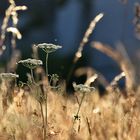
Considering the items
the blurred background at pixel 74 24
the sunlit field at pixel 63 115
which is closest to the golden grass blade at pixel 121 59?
the sunlit field at pixel 63 115

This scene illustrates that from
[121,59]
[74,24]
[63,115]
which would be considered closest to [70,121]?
[63,115]

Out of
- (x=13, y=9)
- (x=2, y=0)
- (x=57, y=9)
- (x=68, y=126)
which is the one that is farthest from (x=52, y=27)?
(x=68, y=126)

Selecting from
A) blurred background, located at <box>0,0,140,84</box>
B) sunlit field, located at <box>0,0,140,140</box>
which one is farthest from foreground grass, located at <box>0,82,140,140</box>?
blurred background, located at <box>0,0,140,84</box>

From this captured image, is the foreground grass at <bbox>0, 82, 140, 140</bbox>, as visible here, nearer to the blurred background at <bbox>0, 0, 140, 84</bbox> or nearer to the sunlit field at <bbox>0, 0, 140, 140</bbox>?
the sunlit field at <bbox>0, 0, 140, 140</bbox>

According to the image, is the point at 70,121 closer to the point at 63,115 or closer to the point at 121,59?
the point at 63,115

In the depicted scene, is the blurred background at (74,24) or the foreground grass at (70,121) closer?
the foreground grass at (70,121)

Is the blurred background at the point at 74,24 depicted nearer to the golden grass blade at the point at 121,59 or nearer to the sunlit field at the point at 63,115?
the sunlit field at the point at 63,115

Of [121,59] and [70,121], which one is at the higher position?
[121,59]

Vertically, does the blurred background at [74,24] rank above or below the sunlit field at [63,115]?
above

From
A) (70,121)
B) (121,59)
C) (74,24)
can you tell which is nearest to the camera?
(121,59)

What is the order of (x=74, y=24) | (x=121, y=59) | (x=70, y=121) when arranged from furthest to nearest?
(x=74, y=24), (x=70, y=121), (x=121, y=59)

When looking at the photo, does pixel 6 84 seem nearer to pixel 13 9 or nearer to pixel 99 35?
pixel 13 9

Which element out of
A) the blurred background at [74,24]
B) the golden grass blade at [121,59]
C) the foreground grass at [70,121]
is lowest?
the foreground grass at [70,121]
